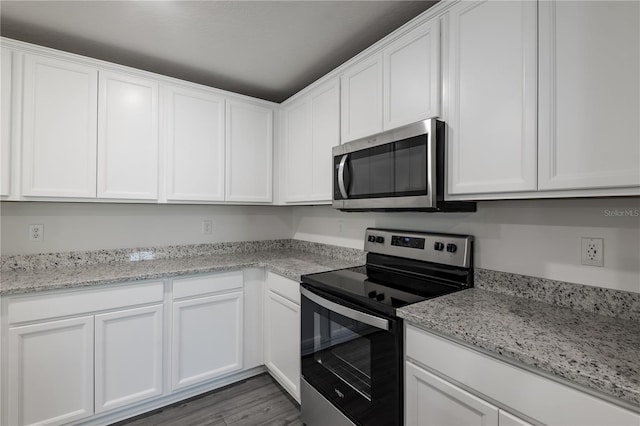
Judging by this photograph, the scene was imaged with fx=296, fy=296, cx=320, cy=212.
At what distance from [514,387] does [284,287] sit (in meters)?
1.45

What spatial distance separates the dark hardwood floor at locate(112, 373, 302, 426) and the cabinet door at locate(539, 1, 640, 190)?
1.97 metres

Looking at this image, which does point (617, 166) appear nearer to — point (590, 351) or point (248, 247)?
point (590, 351)

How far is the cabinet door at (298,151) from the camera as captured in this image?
2.34m

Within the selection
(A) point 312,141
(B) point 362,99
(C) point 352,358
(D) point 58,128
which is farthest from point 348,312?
(D) point 58,128

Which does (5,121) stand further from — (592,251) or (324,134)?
(592,251)

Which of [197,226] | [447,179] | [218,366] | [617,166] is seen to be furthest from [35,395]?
[617,166]

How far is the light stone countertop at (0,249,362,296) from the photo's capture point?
1.66 meters

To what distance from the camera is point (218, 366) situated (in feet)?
7.13

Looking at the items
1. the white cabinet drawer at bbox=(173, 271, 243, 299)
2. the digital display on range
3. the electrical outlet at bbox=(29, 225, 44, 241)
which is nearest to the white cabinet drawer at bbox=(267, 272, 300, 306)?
the white cabinet drawer at bbox=(173, 271, 243, 299)

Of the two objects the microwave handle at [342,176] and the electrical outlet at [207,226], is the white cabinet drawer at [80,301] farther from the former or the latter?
the microwave handle at [342,176]

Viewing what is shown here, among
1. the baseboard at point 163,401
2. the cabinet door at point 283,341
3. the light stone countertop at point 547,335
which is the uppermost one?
the light stone countertop at point 547,335

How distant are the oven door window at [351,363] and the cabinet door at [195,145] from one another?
4.07ft

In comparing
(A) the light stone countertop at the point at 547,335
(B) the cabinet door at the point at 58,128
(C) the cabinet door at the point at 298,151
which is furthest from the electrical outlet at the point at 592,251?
(B) the cabinet door at the point at 58,128

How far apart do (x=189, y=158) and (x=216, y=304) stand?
113 centimetres
